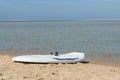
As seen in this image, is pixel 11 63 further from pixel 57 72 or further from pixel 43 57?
pixel 57 72

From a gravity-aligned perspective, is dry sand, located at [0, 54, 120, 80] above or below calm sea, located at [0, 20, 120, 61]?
below

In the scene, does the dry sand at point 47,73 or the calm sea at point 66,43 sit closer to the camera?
the dry sand at point 47,73

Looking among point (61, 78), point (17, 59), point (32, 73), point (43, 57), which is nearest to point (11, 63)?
point (17, 59)

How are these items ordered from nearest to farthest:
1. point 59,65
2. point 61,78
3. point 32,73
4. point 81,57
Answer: point 61,78 < point 32,73 < point 59,65 < point 81,57

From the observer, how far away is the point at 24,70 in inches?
597

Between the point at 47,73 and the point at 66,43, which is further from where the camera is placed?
the point at 66,43

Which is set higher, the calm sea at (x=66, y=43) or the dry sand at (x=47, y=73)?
the calm sea at (x=66, y=43)

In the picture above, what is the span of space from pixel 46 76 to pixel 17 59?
4.59 m

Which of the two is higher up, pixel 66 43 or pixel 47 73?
pixel 66 43

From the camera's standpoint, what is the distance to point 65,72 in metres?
14.7

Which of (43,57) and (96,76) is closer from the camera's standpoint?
(96,76)

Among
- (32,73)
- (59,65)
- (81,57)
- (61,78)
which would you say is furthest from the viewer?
(81,57)

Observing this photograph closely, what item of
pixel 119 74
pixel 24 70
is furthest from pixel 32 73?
pixel 119 74

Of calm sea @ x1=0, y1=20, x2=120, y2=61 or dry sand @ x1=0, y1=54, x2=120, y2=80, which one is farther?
calm sea @ x1=0, y1=20, x2=120, y2=61
